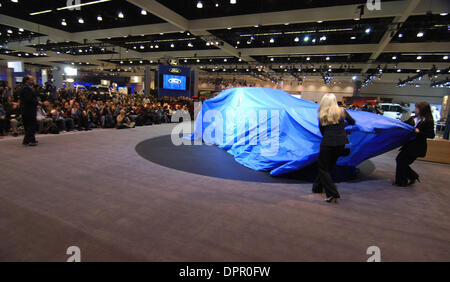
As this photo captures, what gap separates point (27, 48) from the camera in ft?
66.5

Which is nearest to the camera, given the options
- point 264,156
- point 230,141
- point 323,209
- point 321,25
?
point 323,209

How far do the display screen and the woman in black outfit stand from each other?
1250 cm

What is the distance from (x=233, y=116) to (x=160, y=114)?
6.96 meters

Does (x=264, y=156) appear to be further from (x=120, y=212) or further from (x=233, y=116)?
(x=120, y=212)

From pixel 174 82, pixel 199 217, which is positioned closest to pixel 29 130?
pixel 199 217

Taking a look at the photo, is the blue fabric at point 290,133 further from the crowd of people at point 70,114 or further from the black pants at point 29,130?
the crowd of people at point 70,114

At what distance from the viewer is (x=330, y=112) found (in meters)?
2.83

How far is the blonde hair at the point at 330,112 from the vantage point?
2.81 metres

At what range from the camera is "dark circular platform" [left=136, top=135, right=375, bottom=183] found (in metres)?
3.77

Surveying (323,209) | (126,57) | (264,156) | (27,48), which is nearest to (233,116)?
(264,156)

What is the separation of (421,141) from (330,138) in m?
2.03

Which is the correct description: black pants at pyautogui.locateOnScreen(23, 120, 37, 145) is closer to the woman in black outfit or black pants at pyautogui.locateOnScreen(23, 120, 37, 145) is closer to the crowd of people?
the crowd of people

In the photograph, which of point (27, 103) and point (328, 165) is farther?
point (27, 103)

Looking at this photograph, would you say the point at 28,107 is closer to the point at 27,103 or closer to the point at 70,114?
the point at 27,103
